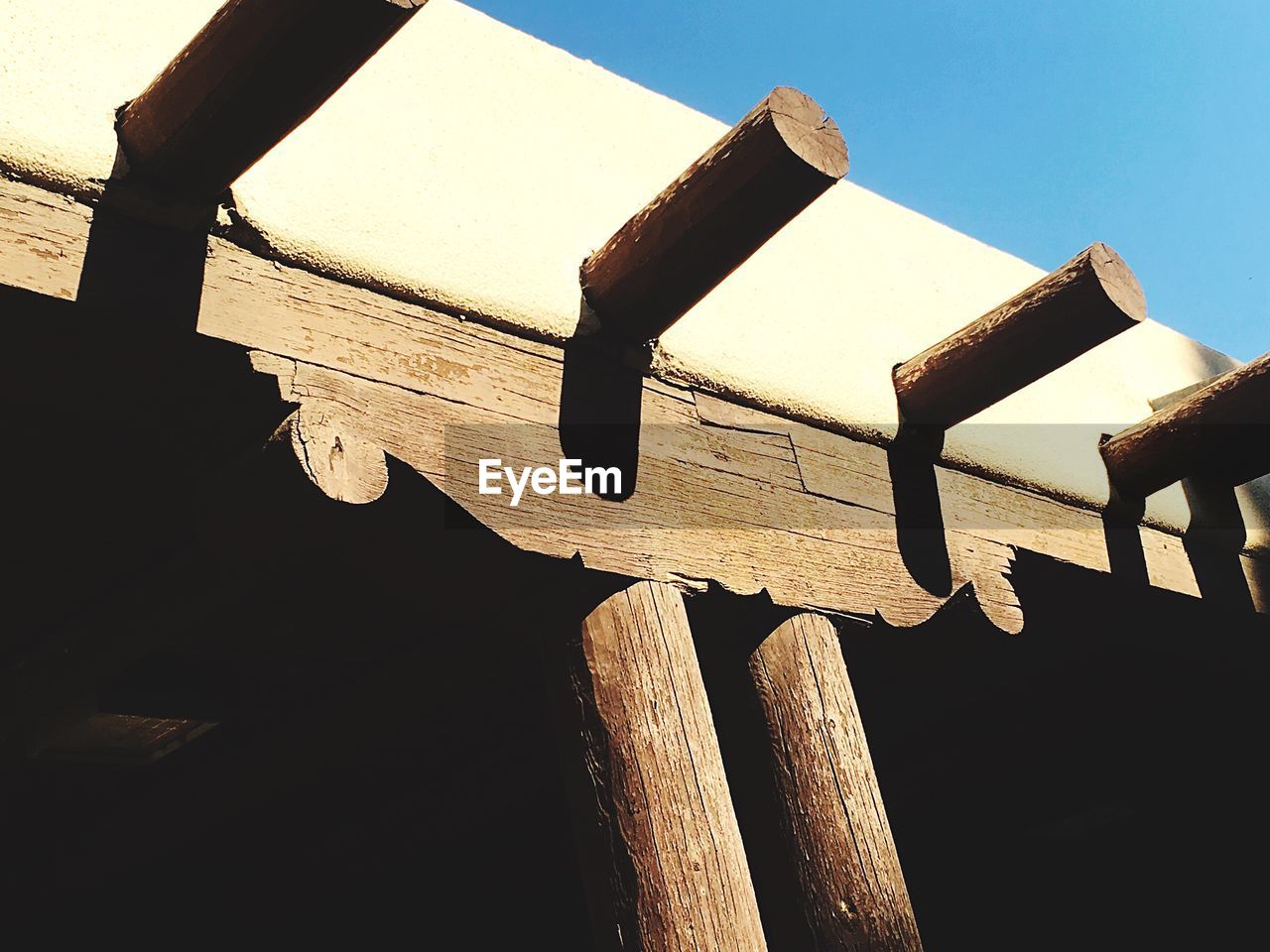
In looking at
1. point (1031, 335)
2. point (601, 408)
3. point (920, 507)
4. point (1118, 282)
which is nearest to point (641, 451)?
point (601, 408)

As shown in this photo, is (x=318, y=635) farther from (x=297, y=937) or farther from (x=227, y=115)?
(x=297, y=937)

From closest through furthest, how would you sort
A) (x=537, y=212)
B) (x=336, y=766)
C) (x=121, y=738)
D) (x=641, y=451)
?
(x=641, y=451) < (x=537, y=212) < (x=121, y=738) < (x=336, y=766)

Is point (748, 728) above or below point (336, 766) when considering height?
below

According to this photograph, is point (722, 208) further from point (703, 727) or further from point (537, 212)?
point (703, 727)

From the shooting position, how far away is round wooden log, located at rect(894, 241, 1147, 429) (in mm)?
2291

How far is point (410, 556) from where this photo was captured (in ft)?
6.29

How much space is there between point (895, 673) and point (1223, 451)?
99cm

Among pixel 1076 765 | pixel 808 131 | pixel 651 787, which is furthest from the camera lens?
pixel 1076 765

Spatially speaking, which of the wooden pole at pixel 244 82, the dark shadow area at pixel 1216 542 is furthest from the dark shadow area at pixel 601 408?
the dark shadow area at pixel 1216 542

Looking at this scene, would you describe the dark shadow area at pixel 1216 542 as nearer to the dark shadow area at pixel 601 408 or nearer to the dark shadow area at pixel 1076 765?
the dark shadow area at pixel 1076 765

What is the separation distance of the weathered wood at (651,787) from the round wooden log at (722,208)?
0.53 meters

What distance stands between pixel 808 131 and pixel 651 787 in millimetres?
1092

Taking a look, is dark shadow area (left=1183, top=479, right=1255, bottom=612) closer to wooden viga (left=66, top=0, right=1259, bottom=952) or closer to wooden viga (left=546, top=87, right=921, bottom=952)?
wooden viga (left=66, top=0, right=1259, bottom=952)
